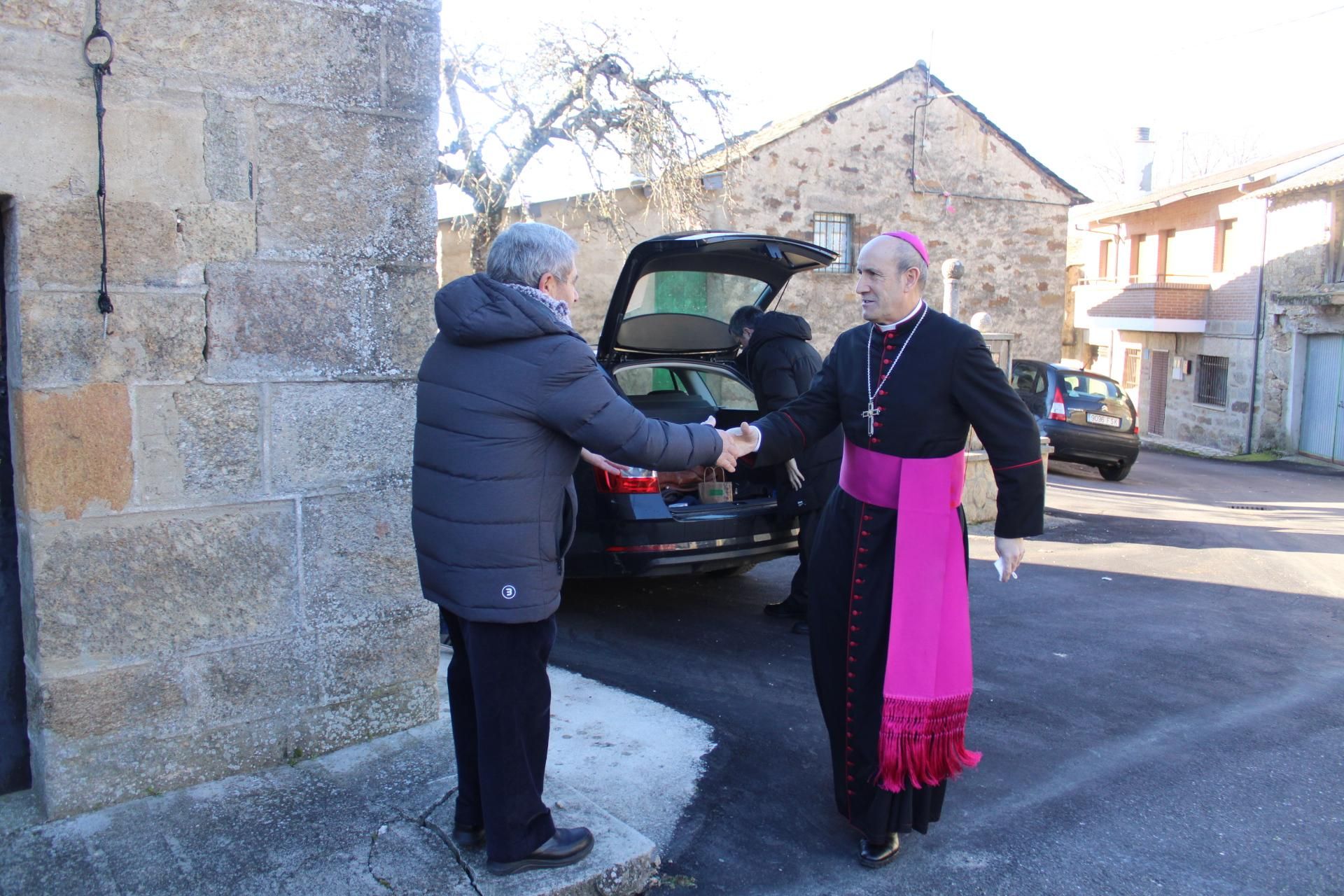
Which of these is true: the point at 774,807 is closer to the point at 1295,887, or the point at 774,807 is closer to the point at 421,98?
the point at 1295,887

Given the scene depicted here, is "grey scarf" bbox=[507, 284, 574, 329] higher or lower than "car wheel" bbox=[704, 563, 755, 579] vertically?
higher

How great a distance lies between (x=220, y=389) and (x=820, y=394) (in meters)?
1.99

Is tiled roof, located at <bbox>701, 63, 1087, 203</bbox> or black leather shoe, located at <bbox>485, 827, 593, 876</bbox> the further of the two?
tiled roof, located at <bbox>701, 63, 1087, 203</bbox>

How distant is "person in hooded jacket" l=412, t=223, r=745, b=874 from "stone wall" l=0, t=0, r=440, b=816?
86 centimetres

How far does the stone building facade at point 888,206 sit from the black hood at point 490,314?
12.0 meters

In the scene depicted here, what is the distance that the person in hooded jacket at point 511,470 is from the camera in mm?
2559

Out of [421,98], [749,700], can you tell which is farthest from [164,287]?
[749,700]

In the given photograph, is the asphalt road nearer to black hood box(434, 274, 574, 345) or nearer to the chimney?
black hood box(434, 274, 574, 345)

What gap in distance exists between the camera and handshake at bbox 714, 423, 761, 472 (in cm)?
310

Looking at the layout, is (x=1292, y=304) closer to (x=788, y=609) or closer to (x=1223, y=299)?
(x=1223, y=299)

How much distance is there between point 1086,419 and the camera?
14.2 meters

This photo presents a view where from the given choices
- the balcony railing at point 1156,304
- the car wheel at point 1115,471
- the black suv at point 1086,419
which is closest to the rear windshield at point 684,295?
the black suv at point 1086,419

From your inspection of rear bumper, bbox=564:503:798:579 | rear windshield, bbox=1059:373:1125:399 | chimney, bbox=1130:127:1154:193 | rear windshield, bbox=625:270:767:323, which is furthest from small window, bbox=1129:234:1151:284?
rear bumper, bbox=564:503:798:579

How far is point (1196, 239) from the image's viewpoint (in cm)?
2381
